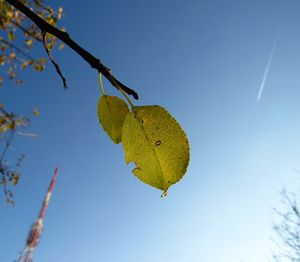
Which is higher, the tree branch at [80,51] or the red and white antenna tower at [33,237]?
the red and white antenna tower at [33,237]

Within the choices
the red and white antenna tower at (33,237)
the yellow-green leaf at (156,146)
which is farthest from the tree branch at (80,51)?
the red and white antenna tower at (33,237)

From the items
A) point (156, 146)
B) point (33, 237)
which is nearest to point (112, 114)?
point (156, 146)

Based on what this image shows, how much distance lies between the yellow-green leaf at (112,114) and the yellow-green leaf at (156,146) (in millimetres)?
45

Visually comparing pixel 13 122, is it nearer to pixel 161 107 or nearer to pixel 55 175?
pixel 161 107

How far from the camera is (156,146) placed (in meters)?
0.40

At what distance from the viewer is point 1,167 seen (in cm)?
380

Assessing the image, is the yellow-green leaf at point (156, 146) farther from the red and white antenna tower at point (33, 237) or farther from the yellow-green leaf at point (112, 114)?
the red and white antenna tower at point (33, 237)

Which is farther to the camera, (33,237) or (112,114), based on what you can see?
(33,237)

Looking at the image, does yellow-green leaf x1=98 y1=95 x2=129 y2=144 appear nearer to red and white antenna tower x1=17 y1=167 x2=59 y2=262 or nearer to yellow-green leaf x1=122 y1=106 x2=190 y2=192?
yellow-green leaf x1=122 y1=106 x2=190 y2=192

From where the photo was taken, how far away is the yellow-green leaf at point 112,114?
1.48 ft

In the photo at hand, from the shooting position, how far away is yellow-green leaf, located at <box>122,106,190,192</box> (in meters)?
0.39

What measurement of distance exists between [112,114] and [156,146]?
11 cm

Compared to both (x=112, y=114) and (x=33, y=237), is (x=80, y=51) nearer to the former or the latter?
(x=112, y=114)

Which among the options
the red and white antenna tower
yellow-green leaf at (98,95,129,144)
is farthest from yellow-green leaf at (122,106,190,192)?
the red and white antenna tower
